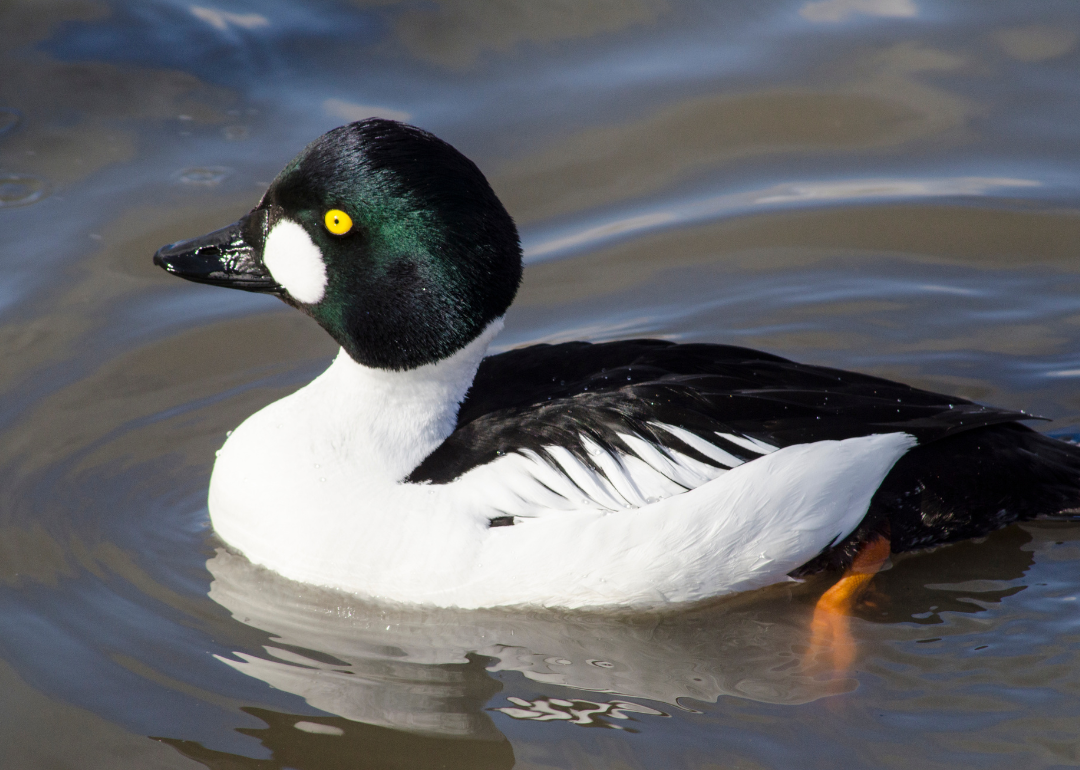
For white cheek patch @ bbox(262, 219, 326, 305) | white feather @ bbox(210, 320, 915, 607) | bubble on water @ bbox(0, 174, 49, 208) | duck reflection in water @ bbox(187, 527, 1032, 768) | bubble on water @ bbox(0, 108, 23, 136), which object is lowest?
duck reflection in water @ bbox(187, 527, 1032, 768)

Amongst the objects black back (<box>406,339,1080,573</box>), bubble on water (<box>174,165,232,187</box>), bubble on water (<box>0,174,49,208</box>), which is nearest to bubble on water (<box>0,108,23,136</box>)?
bubble on water (<box>0,174,49,208</box>)

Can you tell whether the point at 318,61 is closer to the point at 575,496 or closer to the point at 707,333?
the point at 707,333

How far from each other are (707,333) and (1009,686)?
2.65 metres

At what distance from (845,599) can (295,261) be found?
7.92ft

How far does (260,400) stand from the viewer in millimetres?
5883

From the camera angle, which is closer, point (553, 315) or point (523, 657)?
point (523, 657)

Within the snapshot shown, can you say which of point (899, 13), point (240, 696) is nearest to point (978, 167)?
point (899, 13)

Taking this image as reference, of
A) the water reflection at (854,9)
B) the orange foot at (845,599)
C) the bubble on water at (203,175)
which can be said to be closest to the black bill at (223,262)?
the orange foot at (845,599)

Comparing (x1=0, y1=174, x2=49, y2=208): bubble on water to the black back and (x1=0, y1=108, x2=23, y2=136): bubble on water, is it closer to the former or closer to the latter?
(x1=0, y1=108, x2=23, y2=136): bubble on water

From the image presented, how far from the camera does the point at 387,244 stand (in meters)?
4.21

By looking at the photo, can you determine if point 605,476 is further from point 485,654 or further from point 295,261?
point 295,261

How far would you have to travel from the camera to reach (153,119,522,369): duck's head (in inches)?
161

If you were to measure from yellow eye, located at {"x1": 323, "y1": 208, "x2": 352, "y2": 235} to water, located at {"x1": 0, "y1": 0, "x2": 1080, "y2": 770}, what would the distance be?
139cm

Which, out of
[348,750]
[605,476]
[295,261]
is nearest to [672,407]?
[605,476]
